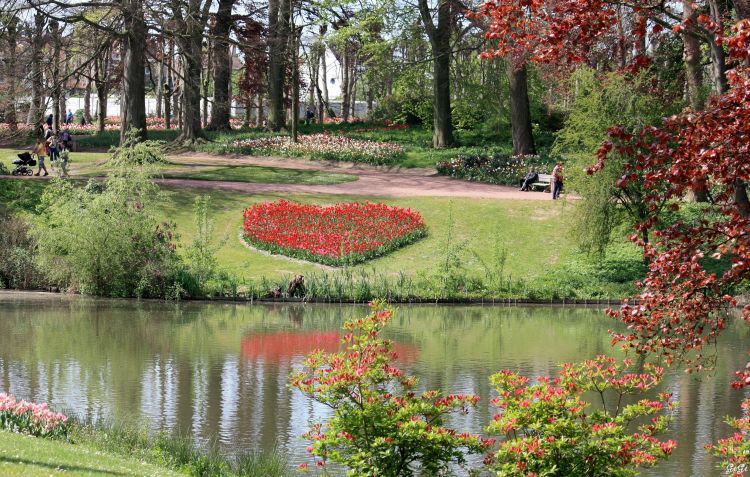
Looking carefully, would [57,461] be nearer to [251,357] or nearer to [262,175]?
[251,357]

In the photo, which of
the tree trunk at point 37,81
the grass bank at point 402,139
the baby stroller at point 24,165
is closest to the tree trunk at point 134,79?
the tree trunk at point 37,81

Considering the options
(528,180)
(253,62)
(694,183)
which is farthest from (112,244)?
(253,62)

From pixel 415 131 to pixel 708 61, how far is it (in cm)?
1479

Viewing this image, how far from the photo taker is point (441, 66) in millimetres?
44156

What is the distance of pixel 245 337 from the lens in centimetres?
1989

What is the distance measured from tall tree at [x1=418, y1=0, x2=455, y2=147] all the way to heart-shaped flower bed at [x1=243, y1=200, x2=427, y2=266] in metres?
13.1

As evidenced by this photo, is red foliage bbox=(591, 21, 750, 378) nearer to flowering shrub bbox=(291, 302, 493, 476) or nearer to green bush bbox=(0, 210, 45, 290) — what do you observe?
flowering shrub bbox=(291, 302, 493, 476)

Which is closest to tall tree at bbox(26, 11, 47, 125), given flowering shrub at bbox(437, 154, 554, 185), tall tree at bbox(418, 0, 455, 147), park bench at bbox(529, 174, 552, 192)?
flowering shrub at bbox(437, 154, 554, 185)

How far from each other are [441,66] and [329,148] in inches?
230

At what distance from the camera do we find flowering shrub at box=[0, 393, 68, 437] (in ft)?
34.5

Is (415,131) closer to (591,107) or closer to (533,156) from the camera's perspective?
(533,156)

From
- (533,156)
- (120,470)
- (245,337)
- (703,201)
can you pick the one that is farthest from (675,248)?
(533,156)

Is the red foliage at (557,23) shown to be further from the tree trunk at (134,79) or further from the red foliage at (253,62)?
the red foliage at (253,62)

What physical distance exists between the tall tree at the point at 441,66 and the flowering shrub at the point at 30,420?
1320 inches
